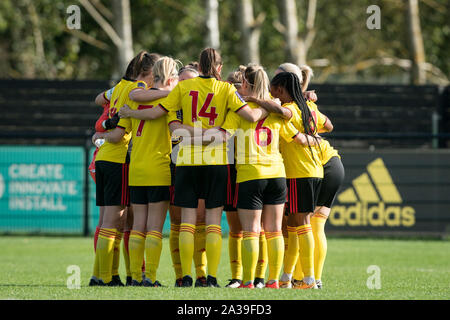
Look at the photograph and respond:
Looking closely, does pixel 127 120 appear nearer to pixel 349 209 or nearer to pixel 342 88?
pixel 349 209

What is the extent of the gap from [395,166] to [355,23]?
27.1 meters

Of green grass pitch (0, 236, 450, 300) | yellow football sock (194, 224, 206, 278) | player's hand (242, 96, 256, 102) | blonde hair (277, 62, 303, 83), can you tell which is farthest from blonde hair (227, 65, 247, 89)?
green grass pitch (0, 236, 450, 300)

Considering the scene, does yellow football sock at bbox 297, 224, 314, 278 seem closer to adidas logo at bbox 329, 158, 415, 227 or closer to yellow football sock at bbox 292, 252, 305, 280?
yellow football sock at bbox 292, 252, 305, 280

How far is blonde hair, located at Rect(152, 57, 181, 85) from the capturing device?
26.0ft

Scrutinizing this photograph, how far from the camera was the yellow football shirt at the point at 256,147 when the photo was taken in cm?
777

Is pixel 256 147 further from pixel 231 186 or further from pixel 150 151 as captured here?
pixel 150 151

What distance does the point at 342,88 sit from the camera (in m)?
17.7

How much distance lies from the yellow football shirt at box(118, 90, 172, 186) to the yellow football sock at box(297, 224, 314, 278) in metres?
1.44

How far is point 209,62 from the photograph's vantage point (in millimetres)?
7844

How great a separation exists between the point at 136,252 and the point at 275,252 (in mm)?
1383

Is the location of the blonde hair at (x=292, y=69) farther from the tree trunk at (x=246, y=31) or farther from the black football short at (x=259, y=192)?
the tree trunk at (x=246, y=31)

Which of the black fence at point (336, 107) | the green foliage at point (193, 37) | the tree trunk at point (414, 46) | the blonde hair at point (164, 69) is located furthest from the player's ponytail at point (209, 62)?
the green foliage at point (193, 37)

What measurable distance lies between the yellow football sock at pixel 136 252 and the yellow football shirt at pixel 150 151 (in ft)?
1.75

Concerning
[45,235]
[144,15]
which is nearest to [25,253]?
[45,235]
